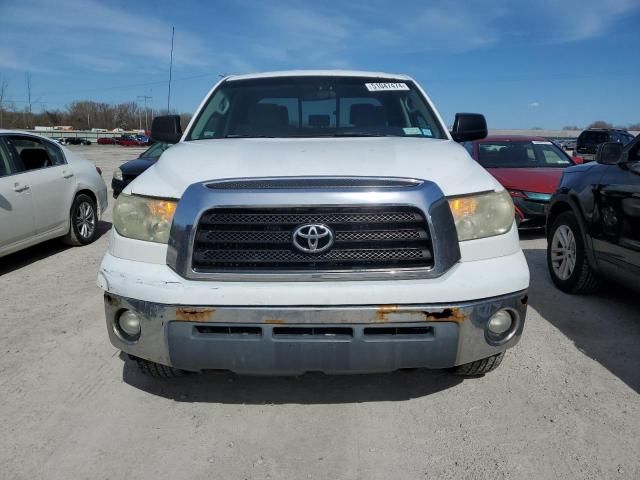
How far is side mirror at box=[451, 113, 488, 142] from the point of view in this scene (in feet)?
13.5

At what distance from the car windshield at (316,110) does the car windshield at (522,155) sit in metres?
4.73

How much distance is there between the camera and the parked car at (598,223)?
12.4 ft

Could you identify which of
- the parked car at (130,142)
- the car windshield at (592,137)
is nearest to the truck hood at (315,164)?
the car windshield at (592,137)

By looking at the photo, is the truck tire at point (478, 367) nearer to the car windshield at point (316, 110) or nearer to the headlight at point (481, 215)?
the headlight at point (481, 215)

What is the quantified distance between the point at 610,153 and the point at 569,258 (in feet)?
3.56

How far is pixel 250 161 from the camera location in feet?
8.84

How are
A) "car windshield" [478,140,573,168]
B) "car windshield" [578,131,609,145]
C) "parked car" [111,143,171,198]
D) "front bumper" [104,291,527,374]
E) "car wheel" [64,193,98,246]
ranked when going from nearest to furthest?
"front bumper" [104,291,527,374] < "car wheel" [64,193,98,246] < "car windshield" [478,140,573,168] < "parked car" [111,143,171,198] < "car windshield" [578,131,609,145]

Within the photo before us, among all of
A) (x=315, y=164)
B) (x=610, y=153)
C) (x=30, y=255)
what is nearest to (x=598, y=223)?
(x=610, y=153)

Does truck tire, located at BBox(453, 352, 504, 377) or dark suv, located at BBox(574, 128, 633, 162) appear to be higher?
dark suv, located at BBox(574, 128, 633, 162)

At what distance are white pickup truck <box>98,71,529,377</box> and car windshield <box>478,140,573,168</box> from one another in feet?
20.5

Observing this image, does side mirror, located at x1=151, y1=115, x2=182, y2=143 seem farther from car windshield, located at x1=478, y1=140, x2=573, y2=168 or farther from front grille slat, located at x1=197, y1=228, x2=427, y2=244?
car windshield, located at x1=478, y1=140, x2=573, y2=168

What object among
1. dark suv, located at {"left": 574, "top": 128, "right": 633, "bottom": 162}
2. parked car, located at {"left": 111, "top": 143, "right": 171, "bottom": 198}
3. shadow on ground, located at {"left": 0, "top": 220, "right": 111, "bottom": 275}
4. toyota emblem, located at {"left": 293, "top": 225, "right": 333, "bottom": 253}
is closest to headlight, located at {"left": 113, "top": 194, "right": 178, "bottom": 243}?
toyota emblem, located at {"left": 293, "top": 225, "right": 333, "bottom": 253}

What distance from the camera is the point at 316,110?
3922 millimetres

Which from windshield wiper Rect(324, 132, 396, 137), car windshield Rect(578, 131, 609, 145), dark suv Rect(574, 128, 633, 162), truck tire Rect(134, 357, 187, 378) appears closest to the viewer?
truck tire Rect(134, 357, 187, 378)
